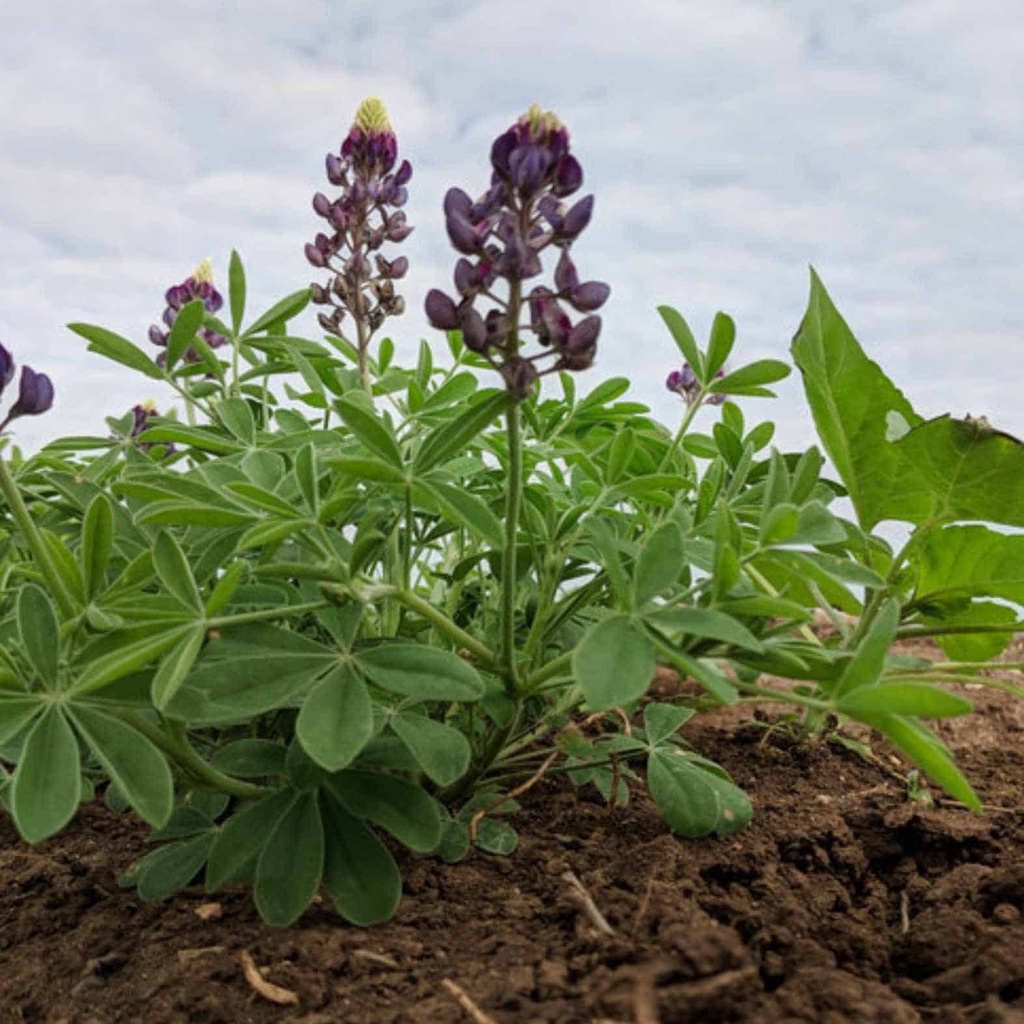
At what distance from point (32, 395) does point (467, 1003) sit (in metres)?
1.06

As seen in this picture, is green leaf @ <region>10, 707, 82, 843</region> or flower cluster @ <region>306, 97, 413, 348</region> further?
flower cluster @ <region>306, 97, 413, 348</region>

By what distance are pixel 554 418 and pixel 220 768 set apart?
124 cm

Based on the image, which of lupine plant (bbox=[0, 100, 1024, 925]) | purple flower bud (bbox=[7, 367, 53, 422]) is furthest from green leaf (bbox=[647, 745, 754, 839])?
purple flower bud (bbox=[7, 367, 53, 422])

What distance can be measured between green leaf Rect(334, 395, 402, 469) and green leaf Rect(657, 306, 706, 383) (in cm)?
86

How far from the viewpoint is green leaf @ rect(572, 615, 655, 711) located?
132cm

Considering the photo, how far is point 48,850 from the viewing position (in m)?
2.26

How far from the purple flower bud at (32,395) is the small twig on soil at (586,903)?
1031mm

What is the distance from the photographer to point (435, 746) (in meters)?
1.65

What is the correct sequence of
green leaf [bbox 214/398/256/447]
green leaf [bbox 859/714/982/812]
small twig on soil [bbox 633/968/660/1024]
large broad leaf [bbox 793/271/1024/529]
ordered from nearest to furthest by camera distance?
1. small twig on soil [bbox 633/968/660/1024]
2. green leaf [bbox 859/714/982/812]
3. large broad leaf [bbox 793/271/1024/529]
4. green leaf [bbox 214/398/256/447]

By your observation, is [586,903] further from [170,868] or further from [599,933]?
[170,868]

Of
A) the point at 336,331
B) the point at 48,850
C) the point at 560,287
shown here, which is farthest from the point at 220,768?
the point at 336,331

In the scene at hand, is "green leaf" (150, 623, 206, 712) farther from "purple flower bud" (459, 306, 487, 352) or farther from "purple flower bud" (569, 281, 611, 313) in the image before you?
"purple flower bud" (569, 281, 611, 313)

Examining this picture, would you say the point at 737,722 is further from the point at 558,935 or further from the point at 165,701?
the point at 165,701

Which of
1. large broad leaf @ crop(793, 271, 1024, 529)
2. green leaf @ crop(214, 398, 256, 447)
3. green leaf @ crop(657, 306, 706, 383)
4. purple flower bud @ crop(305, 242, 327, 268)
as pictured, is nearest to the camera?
large broad leaf @ crop(793, 271, 1024, 529)
